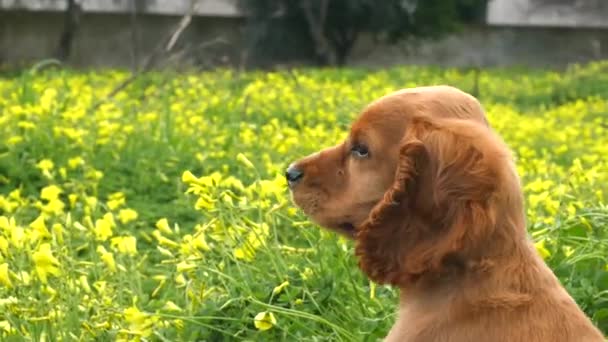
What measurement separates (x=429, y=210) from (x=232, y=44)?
25270 mm

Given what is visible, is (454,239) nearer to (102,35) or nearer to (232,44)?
(232,44)

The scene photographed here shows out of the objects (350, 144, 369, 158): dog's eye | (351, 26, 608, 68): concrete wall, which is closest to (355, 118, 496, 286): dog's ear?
(350, 144, 369, 158): dog's eye

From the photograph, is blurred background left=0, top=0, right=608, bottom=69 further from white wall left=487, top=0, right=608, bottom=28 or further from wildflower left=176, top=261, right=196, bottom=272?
wildflower left=176, top=261, right=196, bottom=272

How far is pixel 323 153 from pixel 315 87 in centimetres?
1141

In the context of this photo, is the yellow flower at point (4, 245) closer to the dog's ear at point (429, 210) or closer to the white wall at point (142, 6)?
the dog's ear at point (429, 210)

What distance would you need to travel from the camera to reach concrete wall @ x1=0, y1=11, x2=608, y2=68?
2852 centimetres

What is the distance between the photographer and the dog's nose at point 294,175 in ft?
10.7

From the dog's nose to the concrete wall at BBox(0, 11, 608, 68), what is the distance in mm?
→ 22200

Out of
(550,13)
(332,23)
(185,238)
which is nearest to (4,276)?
(185,238)

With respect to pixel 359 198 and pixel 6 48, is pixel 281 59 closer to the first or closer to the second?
pixel 6 48

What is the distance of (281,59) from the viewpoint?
26938 mm

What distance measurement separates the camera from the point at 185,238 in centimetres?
417

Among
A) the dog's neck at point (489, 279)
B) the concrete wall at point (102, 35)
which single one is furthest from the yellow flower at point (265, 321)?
the concrete wall at point (102, 35)

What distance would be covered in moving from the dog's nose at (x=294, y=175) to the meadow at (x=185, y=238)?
17.7 inches
